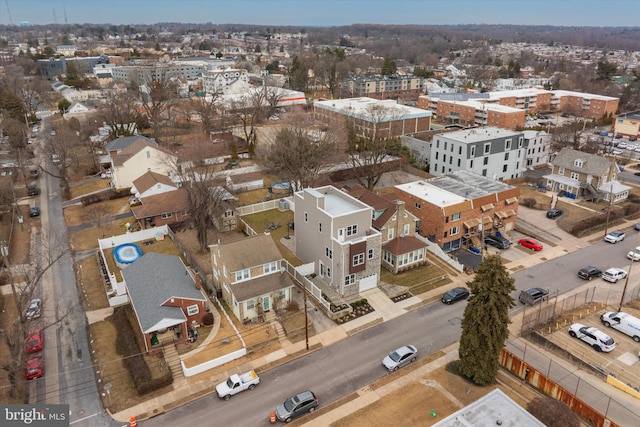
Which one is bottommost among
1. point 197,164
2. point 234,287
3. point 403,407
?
point 403,407

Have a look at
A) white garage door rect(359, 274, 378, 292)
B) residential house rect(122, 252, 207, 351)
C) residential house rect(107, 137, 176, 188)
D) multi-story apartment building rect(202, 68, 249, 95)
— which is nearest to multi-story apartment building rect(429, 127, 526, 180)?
white garage door rect(359, 274, 378, 292)

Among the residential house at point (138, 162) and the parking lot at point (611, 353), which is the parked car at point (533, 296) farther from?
the residential house at point (138, 162)

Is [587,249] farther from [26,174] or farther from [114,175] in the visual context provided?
[26,174]

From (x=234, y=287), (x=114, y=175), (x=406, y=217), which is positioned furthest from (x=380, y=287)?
(x=114, y=175)

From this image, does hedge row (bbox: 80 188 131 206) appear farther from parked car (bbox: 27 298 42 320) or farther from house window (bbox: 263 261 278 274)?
house window (bbox: 263 261 278 274)

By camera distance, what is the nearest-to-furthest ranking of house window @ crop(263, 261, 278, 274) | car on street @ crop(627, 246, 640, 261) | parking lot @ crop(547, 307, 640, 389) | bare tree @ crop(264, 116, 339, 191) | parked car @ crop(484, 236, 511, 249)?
1. parking lot @ crop(547, 307, 640, 389)
2. house window @ crop(263, 261, 278, 274)
3. car on street @ crop(627, 246, 640, 261)
4. parked car @ crop(484, 236, 511, 249)
5. bare tree @ crop(264, 116, 339, 191)

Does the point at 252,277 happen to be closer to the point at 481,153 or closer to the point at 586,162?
the point at 481,153
